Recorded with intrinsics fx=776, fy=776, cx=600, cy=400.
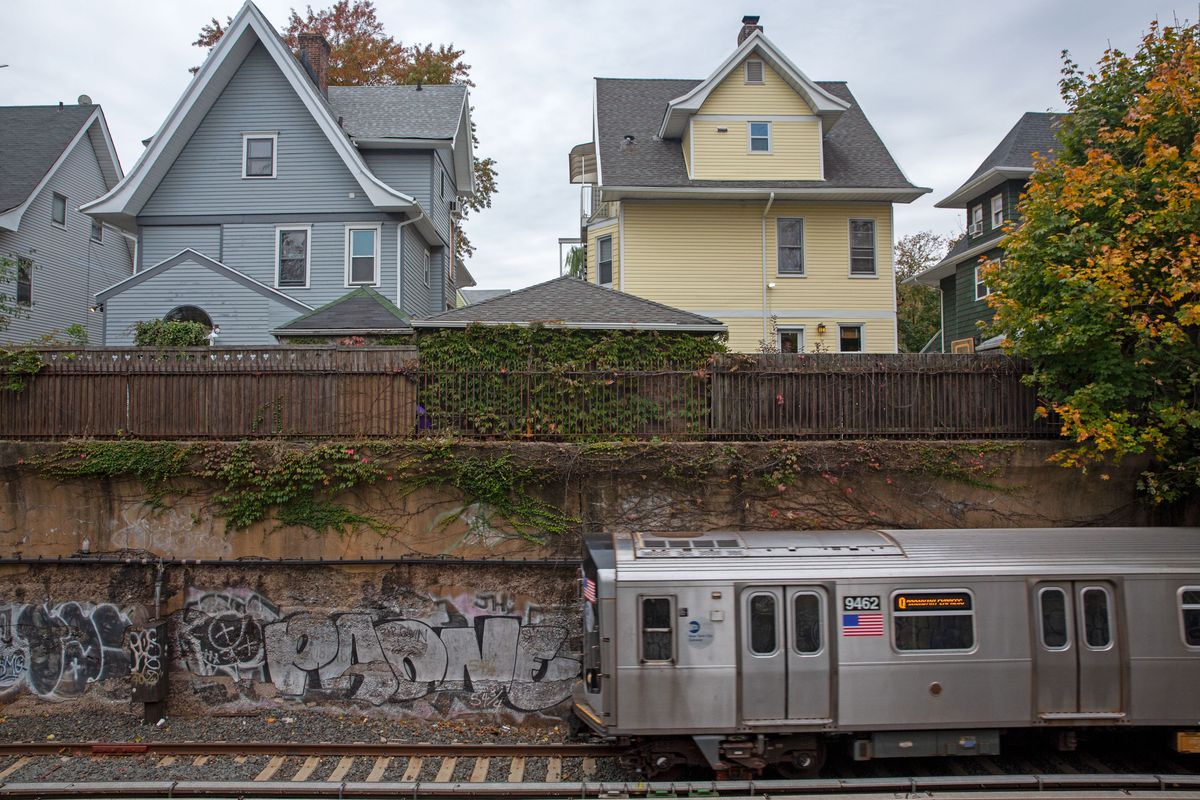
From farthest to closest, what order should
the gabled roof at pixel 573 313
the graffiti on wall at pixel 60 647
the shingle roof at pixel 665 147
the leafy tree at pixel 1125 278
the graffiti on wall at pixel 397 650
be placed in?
the shingle roof at pixel 665 147
the gabled roof at pixel 573 313
the graffiti on wall at pixel 60 647
the graffiti on wall at pixel 397 650
the leafy tree at pixel 1125 278

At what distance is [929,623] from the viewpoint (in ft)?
26.1

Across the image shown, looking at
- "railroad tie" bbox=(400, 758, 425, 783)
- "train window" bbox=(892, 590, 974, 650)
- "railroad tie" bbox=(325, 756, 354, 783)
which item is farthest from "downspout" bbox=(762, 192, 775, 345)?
"railroad tie" bbox=(325, 756, 354, 783)

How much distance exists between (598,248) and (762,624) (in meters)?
16.4

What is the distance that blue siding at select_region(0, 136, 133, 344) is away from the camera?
23484 millimetres

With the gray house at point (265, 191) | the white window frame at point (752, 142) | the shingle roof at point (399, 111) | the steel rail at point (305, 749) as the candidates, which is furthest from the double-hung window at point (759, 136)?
the steel rail at point (305, 749)

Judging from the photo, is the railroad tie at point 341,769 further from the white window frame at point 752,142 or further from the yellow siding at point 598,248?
the white window frame at point 752,142

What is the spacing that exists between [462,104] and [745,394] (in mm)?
16484

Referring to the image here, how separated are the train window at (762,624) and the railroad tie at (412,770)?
13.1 ft

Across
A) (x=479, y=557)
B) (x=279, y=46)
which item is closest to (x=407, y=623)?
(x=479, y=557)

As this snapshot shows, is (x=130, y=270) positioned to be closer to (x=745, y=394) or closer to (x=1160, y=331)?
(x=745, y=394)

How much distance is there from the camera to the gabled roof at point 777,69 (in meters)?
20.7

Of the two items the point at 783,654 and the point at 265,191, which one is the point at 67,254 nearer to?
the point at 265,191

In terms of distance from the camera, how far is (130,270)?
99.6 ft

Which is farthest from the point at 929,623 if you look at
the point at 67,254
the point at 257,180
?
the point at 67,254
